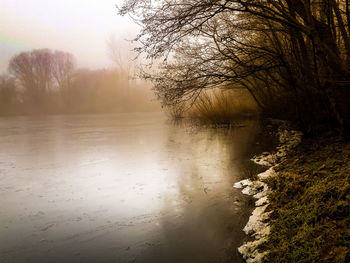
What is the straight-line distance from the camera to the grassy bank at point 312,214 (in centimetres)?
190

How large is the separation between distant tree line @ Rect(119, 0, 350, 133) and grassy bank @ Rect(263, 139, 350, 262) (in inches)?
60.7

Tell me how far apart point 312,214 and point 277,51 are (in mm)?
5340

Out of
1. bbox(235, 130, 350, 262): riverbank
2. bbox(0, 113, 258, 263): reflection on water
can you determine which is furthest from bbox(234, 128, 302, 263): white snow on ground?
bbox(0, 113, 258, 263): reflection on water

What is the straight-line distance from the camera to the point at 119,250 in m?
2.54

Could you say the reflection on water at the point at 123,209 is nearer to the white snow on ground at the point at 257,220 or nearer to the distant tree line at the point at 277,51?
the white snow on ground at the point at 257,220

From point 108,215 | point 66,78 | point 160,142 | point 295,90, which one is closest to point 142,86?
point 66,78

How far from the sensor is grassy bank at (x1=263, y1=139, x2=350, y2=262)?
1903 millimetres

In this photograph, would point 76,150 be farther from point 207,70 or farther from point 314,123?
point 314,123

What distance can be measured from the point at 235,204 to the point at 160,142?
19.3ft

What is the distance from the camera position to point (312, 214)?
2359 millimetres

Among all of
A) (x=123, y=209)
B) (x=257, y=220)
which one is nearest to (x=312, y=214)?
(x=257, y=220)

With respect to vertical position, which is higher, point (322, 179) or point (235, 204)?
point (322, 179)

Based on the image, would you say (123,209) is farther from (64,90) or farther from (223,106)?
(64,90)

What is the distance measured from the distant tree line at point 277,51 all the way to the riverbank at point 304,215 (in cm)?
156
